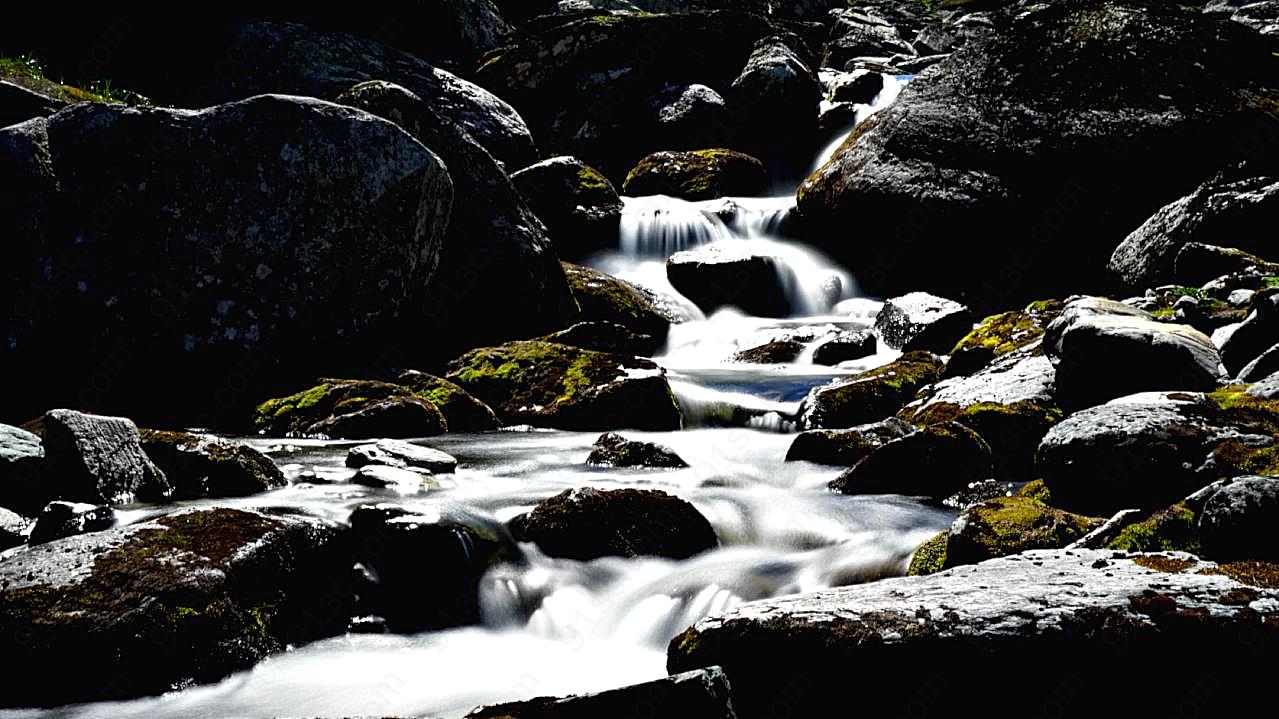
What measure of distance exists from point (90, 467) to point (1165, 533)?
6.22 m

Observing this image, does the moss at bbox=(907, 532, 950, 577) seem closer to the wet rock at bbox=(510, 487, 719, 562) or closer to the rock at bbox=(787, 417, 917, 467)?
the wet rock at bbox=(510, 487, 719, 562)

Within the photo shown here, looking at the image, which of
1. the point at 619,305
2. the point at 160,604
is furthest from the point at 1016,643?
the point at 619,305

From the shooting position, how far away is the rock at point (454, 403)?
34.9 ft

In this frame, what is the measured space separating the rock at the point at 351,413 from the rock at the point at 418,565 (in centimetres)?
387

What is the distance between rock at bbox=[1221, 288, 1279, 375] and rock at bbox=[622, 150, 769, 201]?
1371 cm

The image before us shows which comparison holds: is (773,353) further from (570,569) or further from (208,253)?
(570,569)

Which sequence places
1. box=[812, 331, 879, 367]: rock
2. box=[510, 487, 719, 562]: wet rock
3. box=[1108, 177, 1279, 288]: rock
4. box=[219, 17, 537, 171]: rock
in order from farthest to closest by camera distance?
box=[219, 17, 537, 171]: rock < box=[812, 331, 879, 367]: rock < box=[1108, 177, 1279, 288]: rock < box=[510, 487, 719, 562]: wet rock

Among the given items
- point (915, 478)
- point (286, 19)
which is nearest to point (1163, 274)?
point (915, 478)

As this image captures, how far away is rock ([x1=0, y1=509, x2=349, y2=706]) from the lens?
4480 millimetres

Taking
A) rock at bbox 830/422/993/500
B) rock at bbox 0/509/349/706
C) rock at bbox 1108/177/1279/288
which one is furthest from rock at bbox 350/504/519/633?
rock at bbox 1108/177/1279/288

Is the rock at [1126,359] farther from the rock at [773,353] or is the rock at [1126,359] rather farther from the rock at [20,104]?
the rock at [20,104]

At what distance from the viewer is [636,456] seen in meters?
8.66

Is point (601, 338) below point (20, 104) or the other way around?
below

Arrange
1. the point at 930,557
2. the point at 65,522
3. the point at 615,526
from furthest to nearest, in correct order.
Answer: the point at 615,526
the point at 930,557
the point at 65,522
